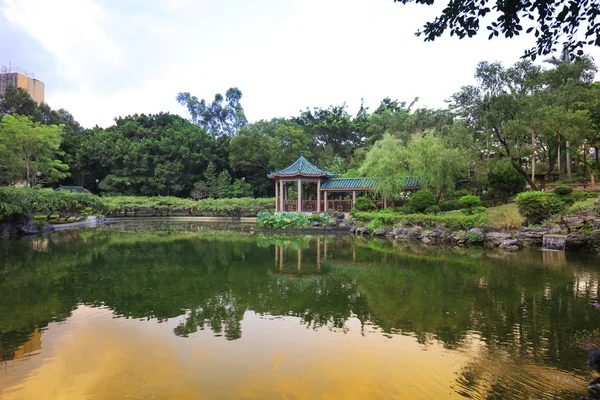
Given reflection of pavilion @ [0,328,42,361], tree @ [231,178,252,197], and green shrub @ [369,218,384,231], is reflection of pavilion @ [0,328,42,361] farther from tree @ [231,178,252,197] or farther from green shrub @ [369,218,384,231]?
tree @ [231,178,252,197]

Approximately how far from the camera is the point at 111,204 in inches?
1105

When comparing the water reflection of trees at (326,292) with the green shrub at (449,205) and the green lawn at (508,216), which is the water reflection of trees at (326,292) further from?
the green shrub at (449,205)

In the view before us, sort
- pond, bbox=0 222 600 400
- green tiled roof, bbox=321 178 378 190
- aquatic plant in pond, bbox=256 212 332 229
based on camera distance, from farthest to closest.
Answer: green tiled roof, bbox=321 178 378 190 → aquatic plant in pond, bbox=256 212 332 229 → pond, bbox=0 222 600 400

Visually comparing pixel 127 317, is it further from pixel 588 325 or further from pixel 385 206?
pixel 385 206

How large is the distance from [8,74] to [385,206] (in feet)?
170

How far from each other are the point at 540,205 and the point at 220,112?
39.0m

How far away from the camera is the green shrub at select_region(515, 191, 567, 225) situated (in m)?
14.0

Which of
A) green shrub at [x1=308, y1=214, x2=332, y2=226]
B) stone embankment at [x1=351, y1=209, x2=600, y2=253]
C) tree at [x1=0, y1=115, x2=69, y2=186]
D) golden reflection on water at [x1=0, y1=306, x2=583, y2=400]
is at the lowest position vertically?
golden reflection on water at [x1=0, y1=306, x2=583, y2=400]

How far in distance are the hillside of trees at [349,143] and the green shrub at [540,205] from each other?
3.29 meters

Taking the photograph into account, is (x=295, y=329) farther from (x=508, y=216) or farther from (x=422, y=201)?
(x=422, y=201)

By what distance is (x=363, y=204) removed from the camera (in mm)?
22047

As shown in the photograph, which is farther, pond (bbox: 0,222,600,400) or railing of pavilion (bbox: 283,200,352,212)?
railing of pavilion (bbox: 283,200,352,212)

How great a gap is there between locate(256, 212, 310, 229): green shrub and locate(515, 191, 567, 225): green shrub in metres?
10.2

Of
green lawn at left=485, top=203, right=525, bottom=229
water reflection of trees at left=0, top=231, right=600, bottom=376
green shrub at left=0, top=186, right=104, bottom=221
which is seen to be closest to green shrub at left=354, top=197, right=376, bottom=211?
green lawn at left=485, top=203, right=525, bottom=229
